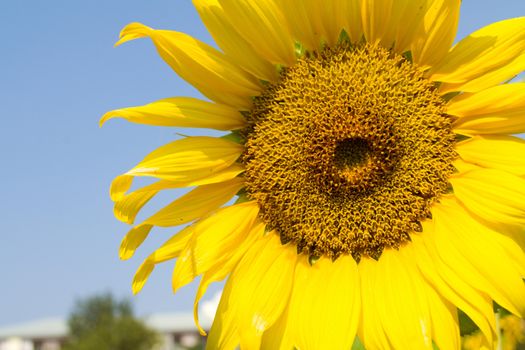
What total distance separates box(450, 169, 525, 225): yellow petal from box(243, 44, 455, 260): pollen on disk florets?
0.14 metres

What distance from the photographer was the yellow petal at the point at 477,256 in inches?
113

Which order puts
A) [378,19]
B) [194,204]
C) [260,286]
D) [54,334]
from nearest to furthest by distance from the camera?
1. [378,19]
2. [260,286]
3. [194,204]
4. [54,334]

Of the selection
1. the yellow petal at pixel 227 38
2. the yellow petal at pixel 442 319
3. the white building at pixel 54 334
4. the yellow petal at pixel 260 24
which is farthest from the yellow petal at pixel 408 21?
the white building at pixel 54 334

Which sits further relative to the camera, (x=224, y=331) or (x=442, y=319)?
(x=224, y=331)

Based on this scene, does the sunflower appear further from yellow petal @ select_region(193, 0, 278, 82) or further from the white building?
the white building

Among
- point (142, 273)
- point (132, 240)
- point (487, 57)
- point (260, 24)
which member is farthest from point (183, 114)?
point (487, 57)

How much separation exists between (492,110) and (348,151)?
1.94 ft

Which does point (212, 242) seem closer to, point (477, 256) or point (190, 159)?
point (190, 159)

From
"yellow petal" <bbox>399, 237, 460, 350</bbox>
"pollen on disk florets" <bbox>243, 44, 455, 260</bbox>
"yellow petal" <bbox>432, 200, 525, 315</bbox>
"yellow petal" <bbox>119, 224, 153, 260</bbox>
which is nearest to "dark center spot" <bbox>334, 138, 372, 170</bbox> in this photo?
"pollen on disk florets" <bbox>243, 44, 455, 260</bbox>

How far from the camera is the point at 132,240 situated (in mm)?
3279

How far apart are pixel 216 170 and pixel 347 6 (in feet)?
2.71

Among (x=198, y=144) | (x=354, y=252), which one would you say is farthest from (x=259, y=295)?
(x=198, y=144)

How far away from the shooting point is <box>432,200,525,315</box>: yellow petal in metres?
2.88

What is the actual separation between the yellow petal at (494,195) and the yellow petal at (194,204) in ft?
3.04
